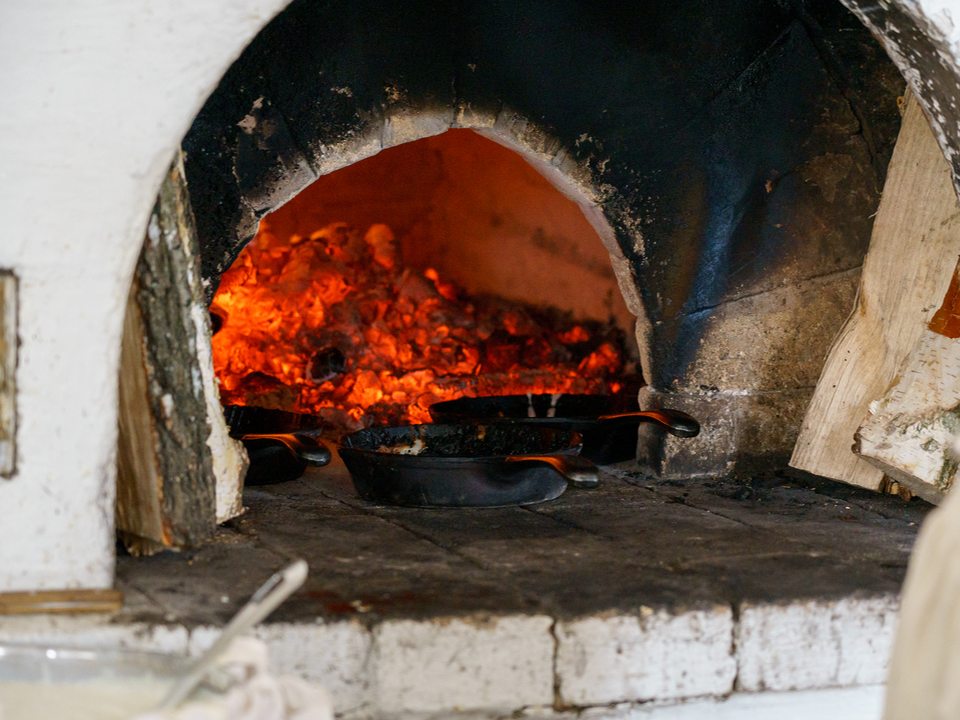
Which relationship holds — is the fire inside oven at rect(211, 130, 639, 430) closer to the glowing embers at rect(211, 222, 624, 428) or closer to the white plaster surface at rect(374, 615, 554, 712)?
the glowing embers at rect(211, 222, 624, 428)

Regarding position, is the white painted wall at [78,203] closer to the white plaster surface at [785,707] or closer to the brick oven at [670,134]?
the brick oven at [670,134]

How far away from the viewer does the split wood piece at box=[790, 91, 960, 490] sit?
2.54m

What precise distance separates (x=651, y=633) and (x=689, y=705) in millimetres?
183

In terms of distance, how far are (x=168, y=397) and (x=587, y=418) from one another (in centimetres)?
145

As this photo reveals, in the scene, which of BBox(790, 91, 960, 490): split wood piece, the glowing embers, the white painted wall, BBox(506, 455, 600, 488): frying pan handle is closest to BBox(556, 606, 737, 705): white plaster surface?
BBox(506, 455, 600, 488): frying pan handle

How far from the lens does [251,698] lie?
114cm

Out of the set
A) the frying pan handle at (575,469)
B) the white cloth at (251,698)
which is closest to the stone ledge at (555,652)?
the frying pan handle at (575,469)

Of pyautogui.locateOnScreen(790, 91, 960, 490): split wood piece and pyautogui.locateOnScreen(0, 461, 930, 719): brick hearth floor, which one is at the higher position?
pyautogui.locateOnScreen(790, 91, 960, 490): split wood piece

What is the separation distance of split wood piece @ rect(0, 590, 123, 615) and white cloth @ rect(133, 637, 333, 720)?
604 mm

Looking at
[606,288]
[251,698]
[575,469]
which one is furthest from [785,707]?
[606,288]

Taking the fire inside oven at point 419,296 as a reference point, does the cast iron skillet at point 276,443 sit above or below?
below

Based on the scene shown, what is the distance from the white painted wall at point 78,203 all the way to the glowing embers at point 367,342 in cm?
186

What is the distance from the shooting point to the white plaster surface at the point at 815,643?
6.01 feet

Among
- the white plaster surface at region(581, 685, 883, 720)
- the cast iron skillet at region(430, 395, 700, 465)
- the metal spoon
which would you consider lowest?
the white plaster surface at region(581, 685, 883, 720)
